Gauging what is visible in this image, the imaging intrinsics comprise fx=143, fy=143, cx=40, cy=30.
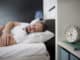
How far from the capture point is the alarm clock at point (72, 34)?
1.63 m

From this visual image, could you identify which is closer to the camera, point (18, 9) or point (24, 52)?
point (24, 52)

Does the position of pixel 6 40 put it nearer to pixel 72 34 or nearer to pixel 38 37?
pixel 38 37

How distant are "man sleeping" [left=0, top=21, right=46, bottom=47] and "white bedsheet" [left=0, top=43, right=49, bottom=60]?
0.11 meters

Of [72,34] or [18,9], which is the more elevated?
[18,9]

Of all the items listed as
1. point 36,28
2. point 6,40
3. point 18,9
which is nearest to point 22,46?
point 6,40

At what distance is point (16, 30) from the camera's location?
1.98 meters

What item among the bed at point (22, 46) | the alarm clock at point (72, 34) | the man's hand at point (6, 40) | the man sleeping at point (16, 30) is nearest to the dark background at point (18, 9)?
the bed at point (22, 46)

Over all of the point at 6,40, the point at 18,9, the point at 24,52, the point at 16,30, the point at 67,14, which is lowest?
the point at 24,52

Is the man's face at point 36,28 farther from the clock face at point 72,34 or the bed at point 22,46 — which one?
the clock face at point 72,34

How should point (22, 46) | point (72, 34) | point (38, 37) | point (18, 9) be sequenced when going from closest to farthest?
1. point (72, 34)
2. point (22, 46)
3. point (38, 37)
4. point (18, 9)

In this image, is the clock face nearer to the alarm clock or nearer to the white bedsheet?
the alarm clock

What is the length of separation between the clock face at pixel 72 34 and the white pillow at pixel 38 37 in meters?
0.27

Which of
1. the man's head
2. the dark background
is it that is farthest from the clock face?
the dark background

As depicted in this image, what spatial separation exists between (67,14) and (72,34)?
303 mm
